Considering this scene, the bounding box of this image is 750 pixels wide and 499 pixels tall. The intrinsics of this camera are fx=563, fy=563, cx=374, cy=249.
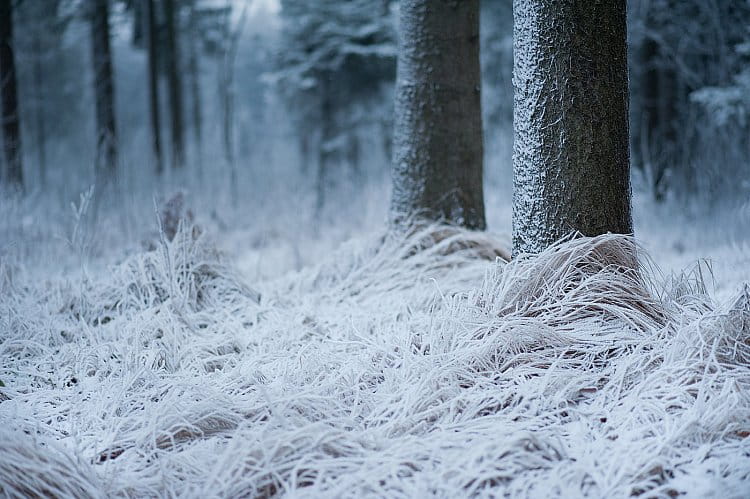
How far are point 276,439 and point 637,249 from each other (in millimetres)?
1488

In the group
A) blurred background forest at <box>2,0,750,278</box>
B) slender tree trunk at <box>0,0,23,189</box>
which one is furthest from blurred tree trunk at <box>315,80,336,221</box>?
slender tree trunk at <box>0,0,23,189</box>

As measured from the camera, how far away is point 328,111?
10.4m

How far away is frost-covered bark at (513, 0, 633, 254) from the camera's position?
6.72 ft

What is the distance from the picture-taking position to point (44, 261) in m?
3.93

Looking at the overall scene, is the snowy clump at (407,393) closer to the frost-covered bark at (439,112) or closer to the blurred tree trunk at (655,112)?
the frost-covered bark at (439,112)

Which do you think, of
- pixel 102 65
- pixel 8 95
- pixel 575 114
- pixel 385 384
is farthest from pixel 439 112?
pixel 102 65

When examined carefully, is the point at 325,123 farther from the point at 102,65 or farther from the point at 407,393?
the point at 407,393

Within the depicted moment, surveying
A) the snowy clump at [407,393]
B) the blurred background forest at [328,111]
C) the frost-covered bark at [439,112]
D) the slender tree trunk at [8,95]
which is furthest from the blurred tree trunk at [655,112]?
the slender tree trunk at [8,95]

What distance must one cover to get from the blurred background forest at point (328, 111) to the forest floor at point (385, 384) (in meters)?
0.98

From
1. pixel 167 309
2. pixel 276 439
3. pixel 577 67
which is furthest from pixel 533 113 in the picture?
pixel 167 309

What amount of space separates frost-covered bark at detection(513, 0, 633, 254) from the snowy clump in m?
0.15

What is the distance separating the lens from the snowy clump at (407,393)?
1.35 m

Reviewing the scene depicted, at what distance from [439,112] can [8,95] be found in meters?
5.89

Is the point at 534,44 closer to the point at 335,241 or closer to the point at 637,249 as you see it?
the point at 637,249
